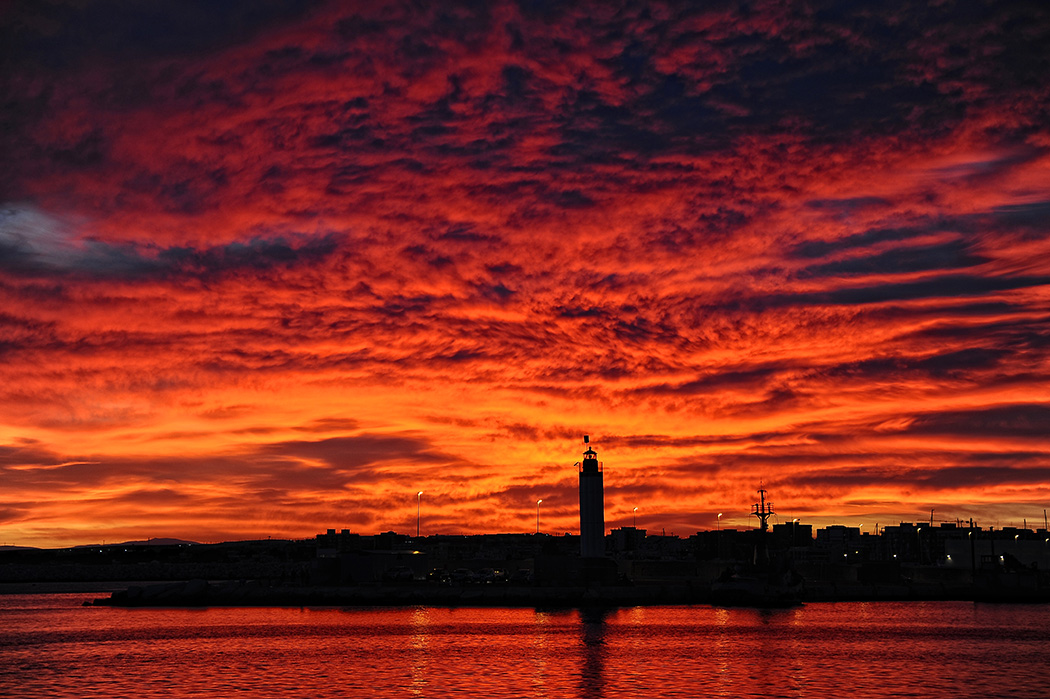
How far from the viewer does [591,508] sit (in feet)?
415

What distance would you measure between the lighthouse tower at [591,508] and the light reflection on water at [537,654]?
58.0 ft

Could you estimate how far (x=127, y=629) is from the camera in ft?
302

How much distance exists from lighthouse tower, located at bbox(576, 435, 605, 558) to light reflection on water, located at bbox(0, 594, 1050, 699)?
17.7 metres

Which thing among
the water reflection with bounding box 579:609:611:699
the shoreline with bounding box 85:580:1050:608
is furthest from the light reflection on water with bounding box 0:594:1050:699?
the shoreline with bounding box 85:580:1050:608

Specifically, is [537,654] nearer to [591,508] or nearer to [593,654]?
[593,654]

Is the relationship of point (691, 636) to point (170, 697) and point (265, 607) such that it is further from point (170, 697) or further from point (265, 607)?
point (265, 607)

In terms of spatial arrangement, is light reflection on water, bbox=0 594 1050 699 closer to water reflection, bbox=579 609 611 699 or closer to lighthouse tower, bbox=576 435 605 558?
water reflection, bbox=579 609 611 699

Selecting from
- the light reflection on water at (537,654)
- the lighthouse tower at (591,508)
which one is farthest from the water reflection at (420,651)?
the lighthouse tower at (591,508)

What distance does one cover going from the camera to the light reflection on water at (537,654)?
52562 millimetres

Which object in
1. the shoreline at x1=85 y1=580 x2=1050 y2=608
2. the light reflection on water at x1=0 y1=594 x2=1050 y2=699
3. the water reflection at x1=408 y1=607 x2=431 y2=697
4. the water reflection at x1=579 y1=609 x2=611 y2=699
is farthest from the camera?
the shoreline at x1=85 y1=580 x2=1050 y2=608

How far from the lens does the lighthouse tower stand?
125500 mm

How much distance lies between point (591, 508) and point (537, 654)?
199 feet

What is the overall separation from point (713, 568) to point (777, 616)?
118ft

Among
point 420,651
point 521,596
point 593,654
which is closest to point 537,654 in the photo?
point 593,654
